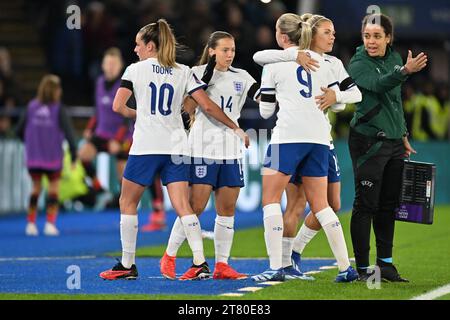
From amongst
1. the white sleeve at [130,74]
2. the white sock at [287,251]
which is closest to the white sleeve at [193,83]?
the white sleeve at [130,74]

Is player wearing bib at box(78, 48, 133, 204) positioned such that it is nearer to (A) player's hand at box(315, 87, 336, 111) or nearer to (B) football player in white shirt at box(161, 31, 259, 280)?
(B) football player in white shirt at box(161, 31, 259, 280)

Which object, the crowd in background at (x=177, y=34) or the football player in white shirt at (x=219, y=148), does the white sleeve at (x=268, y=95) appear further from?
the crowd in background at (x=177, y=34)

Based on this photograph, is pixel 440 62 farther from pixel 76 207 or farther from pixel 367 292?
pixel 367 292

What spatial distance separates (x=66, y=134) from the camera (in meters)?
18.3

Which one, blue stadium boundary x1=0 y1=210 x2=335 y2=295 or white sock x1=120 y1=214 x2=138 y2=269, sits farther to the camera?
white sock x1=120 y1=214 x2=138 y2=269

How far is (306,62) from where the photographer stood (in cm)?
1032

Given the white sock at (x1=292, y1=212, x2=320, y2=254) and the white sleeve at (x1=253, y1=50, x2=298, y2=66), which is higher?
the white sleeve at (x1=253, y1=50, x2=298, y2=66)

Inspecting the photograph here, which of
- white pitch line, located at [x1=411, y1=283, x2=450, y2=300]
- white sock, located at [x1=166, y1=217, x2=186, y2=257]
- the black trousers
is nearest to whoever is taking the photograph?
white pitch line, located at [x1=411, y1=283, x2=450, y2=300]

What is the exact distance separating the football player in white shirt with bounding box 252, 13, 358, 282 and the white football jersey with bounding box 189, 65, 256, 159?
798 mm

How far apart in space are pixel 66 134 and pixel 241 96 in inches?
296

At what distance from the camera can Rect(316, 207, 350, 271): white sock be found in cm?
1027

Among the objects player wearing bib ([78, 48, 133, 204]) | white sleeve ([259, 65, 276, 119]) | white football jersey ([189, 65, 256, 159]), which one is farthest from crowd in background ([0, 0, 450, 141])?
white sleeve ([259, 65, 276, 119])

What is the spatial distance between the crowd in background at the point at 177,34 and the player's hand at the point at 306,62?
13.8 metres

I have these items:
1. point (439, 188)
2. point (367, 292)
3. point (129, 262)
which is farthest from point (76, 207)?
point (367, 292)
